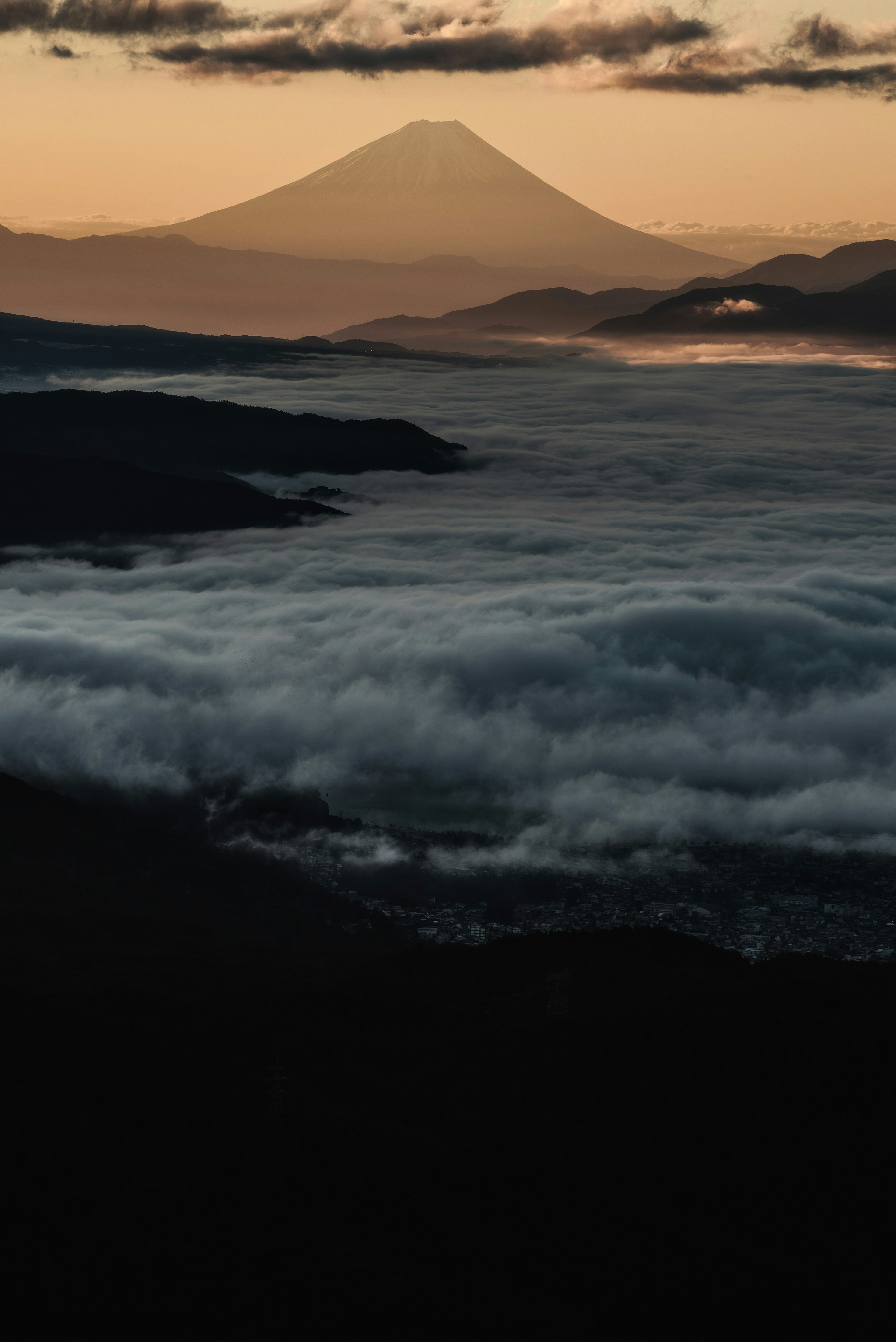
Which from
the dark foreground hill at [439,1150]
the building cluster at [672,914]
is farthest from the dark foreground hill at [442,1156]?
the building cluster at [672,914]

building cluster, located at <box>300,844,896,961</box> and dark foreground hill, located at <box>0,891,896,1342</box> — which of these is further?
building cluster, located at <box>300,844,896,961</box>

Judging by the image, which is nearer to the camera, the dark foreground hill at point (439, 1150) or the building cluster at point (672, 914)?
the dark foreground hill at point (439, 1150)

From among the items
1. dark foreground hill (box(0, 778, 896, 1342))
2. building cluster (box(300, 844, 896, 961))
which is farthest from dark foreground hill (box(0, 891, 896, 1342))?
building cluster (box(300, 844, 896, 961))

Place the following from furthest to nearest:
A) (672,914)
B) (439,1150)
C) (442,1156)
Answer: (672,914)
(439,1150)
(442,1156)

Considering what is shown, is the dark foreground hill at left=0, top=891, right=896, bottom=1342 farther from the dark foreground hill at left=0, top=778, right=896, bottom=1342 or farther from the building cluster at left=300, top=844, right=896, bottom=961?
the building cluster at left=300, top=844, right=896, bottom=961

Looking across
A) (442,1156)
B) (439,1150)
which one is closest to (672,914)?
(439,1150)

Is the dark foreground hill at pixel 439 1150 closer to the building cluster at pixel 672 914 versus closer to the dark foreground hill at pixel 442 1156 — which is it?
the dark foreground hill at pixel 442 1156

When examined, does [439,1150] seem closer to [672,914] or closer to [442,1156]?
[442,1156]

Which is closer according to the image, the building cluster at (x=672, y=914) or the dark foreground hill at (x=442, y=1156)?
the dark foreground hill at (x=442, y=1156)

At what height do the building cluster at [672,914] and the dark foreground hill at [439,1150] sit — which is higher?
the dark foreground hill at [439,1150]
